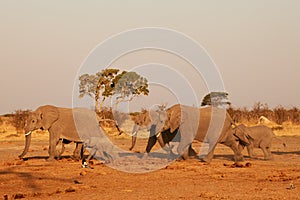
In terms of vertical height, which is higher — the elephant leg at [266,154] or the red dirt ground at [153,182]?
the elephant leg at [266,154]

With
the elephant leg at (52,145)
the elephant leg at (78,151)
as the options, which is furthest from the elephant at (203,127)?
the elephant leg at (52,145)

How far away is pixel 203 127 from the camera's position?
18.9 metres

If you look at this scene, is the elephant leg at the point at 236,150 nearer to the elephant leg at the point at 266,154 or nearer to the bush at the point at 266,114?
the elephant leg at the point at 266,154

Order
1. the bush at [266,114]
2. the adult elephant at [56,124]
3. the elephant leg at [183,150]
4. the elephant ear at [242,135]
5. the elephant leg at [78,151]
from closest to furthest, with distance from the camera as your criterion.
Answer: the elephant leg at [183,150] → the adult elephant at [56,124] → the elephant ear at [242,135] → the elephant leg at [78,151] → the bush at [266,114]

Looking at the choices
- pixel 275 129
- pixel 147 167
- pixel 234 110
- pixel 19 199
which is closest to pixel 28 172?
pixel 147 167

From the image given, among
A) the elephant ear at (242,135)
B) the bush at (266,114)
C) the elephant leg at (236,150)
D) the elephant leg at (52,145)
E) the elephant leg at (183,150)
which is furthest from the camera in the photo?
the bush at (266,114)

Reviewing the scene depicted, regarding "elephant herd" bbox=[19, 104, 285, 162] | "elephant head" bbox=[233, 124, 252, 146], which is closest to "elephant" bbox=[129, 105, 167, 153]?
"elephant herd" bbox=[19, 104, 285, 162]

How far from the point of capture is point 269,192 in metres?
10.5

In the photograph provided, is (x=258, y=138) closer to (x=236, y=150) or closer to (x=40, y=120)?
(x=236, y=150)

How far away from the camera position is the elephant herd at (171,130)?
18406 millimetres

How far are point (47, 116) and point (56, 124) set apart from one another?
425 mm

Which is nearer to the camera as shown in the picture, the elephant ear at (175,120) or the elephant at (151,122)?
the elephant ear at (175,120)

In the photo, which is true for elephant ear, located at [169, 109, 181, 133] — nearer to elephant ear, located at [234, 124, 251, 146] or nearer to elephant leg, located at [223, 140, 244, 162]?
elephant leg, located at [223, 140, 244, 162]

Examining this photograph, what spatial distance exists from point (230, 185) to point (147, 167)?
4713 mm
